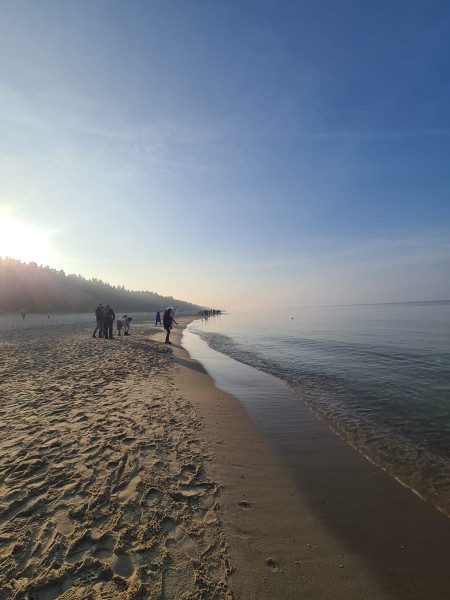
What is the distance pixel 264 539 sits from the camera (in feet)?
11.9

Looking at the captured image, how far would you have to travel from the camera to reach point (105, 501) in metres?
4.07

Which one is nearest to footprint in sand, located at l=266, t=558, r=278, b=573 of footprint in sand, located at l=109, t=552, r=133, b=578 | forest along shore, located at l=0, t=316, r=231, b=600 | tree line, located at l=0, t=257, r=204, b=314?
forest along shore, located at l=0, t=316, r=231, b=600

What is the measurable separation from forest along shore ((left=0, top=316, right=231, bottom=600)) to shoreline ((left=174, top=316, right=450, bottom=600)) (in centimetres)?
41

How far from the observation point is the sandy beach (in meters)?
2.96

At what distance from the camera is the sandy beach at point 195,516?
9.72 feet

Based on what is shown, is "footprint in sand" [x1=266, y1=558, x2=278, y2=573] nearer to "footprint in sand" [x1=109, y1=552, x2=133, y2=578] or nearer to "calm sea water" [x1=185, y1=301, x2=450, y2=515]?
"footprint in sand" [x1=109, y1=552, x2=133, y2=578]

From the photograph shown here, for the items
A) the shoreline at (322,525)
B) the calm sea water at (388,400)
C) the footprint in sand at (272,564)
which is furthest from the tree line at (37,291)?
the footprint in sand at (272,564)

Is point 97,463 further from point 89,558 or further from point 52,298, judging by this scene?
point 52,298

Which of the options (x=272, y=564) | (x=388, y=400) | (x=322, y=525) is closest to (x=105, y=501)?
(x=272, y=564)

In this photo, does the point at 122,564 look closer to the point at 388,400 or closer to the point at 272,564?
the point at 272,564

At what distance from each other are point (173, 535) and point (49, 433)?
4084 mm

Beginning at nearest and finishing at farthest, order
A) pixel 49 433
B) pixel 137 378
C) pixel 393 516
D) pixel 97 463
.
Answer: pixel 393 516 < pixel 97 463 < pixel 49 433 < pixel 137 378

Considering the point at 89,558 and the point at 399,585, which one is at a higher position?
the point at 89,558

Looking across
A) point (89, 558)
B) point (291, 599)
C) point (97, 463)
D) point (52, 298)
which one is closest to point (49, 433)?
point (97, 463)
